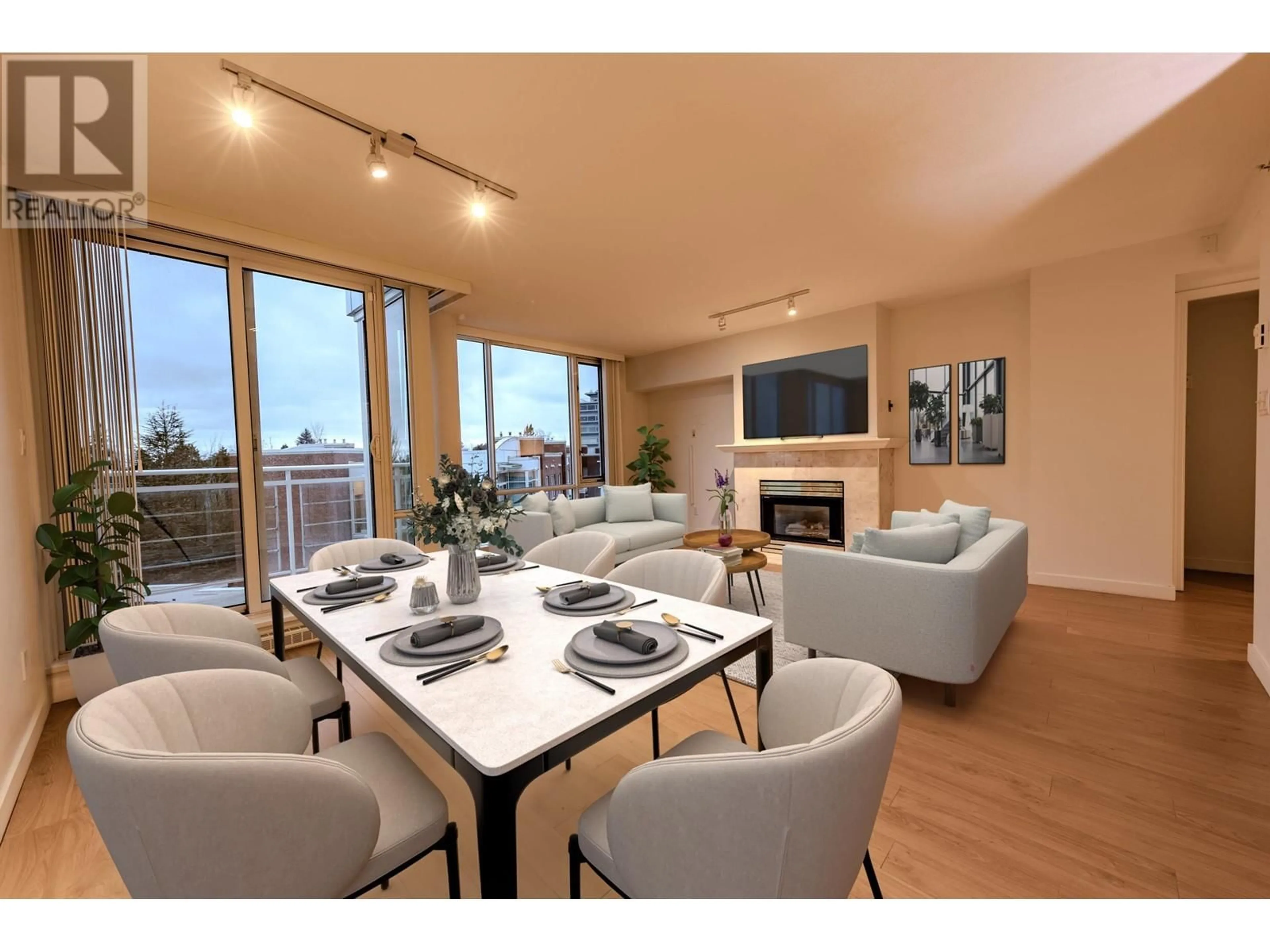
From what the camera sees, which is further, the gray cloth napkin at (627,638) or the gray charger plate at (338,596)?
the gray charger plate at (338,596)

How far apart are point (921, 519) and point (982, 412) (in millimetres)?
2408

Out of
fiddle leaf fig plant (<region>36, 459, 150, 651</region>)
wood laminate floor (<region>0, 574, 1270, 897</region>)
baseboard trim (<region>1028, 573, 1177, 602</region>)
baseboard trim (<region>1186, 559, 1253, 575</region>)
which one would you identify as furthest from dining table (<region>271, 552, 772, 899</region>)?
baseboard trim (<region>1186, 559, 1253, 575</region>)

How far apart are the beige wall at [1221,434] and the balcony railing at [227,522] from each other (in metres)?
6.89

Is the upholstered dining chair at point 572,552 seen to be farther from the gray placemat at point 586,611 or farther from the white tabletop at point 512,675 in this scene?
the gray placemat at point 586,611

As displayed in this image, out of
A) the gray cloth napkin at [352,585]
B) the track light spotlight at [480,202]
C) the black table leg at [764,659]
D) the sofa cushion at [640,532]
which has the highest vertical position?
the track light spotlight at [480,202]

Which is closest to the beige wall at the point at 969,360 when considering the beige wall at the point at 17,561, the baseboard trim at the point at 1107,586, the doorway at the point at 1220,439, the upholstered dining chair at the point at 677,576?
the baseboard trim at the point at 1107,586

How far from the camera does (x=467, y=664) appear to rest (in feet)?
3.54

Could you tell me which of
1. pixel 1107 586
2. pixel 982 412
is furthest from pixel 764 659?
pixel 982 412

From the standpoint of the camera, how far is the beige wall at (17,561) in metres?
1.82

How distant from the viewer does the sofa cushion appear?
4410 millimetres

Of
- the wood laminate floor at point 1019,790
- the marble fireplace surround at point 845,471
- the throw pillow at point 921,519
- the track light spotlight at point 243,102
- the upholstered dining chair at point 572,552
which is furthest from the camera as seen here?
the marble fireplace surround at point 845,471

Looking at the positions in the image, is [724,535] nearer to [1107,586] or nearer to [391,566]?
[391,566]

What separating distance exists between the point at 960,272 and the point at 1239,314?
245cm

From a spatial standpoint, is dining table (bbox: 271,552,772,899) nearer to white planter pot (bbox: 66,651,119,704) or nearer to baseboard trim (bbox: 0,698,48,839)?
baseboard trim (bbox: 0,698,48,839)
